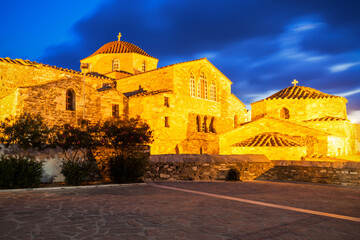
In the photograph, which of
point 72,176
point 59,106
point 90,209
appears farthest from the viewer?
point 59,106

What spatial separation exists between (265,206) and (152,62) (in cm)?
3118

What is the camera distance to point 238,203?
25.9 ft

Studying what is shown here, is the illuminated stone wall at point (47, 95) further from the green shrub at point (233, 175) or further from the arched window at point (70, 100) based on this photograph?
the green shrub at point (233, 175)

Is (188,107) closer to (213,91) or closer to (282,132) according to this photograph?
(213,91)

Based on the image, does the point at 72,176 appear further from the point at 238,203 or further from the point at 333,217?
the point at 333,217

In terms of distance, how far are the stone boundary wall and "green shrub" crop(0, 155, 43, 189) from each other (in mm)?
4703

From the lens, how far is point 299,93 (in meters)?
31.0

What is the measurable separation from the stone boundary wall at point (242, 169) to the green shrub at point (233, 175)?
0.19 m

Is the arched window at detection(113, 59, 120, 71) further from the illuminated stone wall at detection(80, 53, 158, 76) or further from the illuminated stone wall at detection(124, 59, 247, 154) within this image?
the illuminated stone wall at detection(124, 59, 247, 154)

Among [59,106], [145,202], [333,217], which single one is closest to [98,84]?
[59,106]

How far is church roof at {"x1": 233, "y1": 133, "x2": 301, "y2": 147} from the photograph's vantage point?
2011 centimetres

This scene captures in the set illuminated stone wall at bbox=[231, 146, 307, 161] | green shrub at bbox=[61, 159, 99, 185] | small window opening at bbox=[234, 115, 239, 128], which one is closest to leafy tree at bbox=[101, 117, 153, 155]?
green shrub at bbox=[61, 159, 99, 185]

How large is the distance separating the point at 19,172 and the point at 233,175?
884 centimetres

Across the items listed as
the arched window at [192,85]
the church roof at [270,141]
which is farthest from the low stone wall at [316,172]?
the arched window at [192,85]
